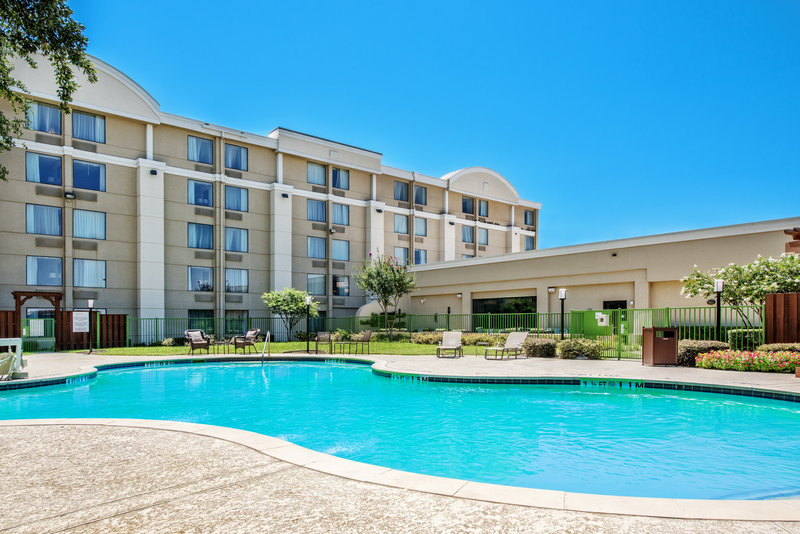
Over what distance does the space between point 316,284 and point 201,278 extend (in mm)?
7227

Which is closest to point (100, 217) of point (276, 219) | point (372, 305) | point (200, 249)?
point (200, 249)

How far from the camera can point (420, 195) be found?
3784 cm

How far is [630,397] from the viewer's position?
10633 millimetres

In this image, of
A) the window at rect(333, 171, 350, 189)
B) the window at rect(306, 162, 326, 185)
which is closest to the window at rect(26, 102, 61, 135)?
the window at rect(306, 162, 326, 185)

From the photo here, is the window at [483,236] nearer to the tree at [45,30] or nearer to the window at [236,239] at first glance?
the window at [236,239]

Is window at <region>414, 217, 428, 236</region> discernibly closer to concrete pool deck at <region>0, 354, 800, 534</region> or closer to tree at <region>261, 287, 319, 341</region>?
tree at <region>261, 287, 319, 341</region>

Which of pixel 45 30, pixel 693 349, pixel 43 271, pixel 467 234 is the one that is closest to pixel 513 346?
pixel 693 349

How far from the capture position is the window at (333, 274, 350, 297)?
33.5 m

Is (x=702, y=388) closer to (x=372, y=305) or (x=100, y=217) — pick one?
(x=372, y=305)

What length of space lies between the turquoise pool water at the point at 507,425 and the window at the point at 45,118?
54.3 ft

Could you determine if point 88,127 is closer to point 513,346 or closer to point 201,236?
point 201,236

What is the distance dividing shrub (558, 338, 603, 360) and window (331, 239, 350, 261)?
19.1m

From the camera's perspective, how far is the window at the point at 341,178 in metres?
33.6

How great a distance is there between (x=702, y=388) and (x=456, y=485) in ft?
29.3
